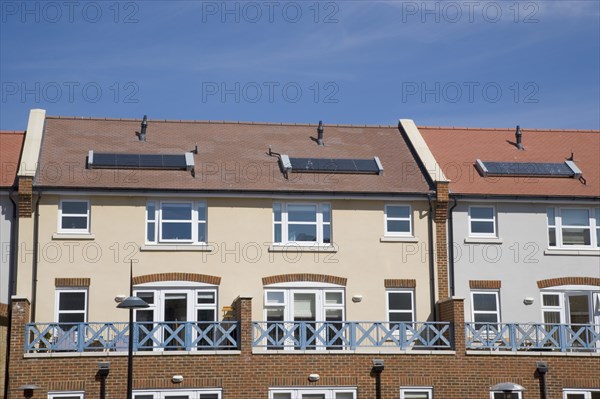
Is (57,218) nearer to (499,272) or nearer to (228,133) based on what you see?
(228,133)

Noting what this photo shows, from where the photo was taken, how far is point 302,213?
29719mm

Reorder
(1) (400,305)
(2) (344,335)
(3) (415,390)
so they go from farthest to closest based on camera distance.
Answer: (1) (400,305), (2) (344,335), (3) (415,390)

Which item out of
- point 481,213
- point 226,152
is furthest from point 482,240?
point 226,152

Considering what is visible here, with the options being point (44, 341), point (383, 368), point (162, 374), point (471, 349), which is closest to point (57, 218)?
point (44, 341)

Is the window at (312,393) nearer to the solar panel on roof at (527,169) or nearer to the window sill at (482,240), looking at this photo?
the window sill at (482,240)

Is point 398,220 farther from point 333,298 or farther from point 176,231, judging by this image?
point 176,231

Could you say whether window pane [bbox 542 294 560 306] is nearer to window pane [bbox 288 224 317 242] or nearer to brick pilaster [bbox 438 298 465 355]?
brick pilaster [bbox 438 298 465 355]

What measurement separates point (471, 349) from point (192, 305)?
7811mm

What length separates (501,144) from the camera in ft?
112

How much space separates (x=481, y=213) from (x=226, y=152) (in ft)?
26.5

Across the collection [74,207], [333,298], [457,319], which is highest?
[74,207]

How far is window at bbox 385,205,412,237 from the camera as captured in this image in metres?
30.0

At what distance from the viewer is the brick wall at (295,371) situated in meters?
25.4

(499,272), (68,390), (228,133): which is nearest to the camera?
(68,390)
